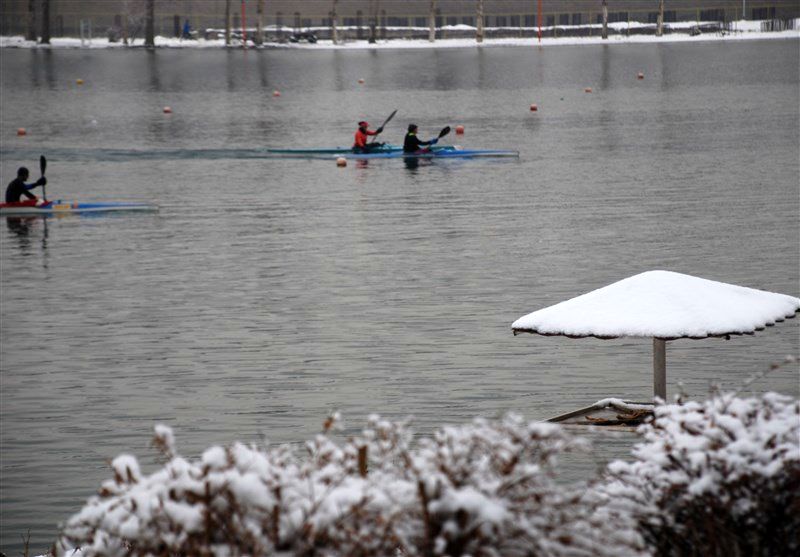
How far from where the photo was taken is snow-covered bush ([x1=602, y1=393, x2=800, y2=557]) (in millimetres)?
6496

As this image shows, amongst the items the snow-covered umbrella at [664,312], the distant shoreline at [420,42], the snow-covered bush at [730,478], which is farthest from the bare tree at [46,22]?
the snow-covered bush at [730,478]

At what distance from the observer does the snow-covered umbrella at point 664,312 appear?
39.7 feet

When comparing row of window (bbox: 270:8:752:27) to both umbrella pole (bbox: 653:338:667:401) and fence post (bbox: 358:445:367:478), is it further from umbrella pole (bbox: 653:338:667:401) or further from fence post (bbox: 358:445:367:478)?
fence post (bbox: 358:445:367:478)

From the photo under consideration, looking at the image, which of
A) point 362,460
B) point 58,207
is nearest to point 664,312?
point 362,460

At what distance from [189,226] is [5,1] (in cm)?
11496

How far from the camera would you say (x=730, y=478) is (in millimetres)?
6504

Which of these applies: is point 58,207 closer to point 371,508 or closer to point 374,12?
point 371,508

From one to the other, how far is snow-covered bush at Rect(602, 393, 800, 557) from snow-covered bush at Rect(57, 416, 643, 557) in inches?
28.3

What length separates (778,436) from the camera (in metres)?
6.59

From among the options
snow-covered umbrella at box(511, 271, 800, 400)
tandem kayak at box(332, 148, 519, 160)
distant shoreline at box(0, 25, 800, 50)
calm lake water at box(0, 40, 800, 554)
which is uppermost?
distant shoreline at box(0, 25, 800, 50)

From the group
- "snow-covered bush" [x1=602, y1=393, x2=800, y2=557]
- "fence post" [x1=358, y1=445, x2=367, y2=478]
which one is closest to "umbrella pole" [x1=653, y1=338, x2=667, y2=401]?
"snow-covered bush" [x1=602, y1=393, x2=800, y2=557]

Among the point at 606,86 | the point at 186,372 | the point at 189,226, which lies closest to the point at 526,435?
the point at 186,372

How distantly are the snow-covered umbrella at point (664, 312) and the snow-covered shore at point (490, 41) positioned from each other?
12446cm

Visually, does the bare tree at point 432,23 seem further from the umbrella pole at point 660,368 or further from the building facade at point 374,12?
the umbrella pole at point 660,368
